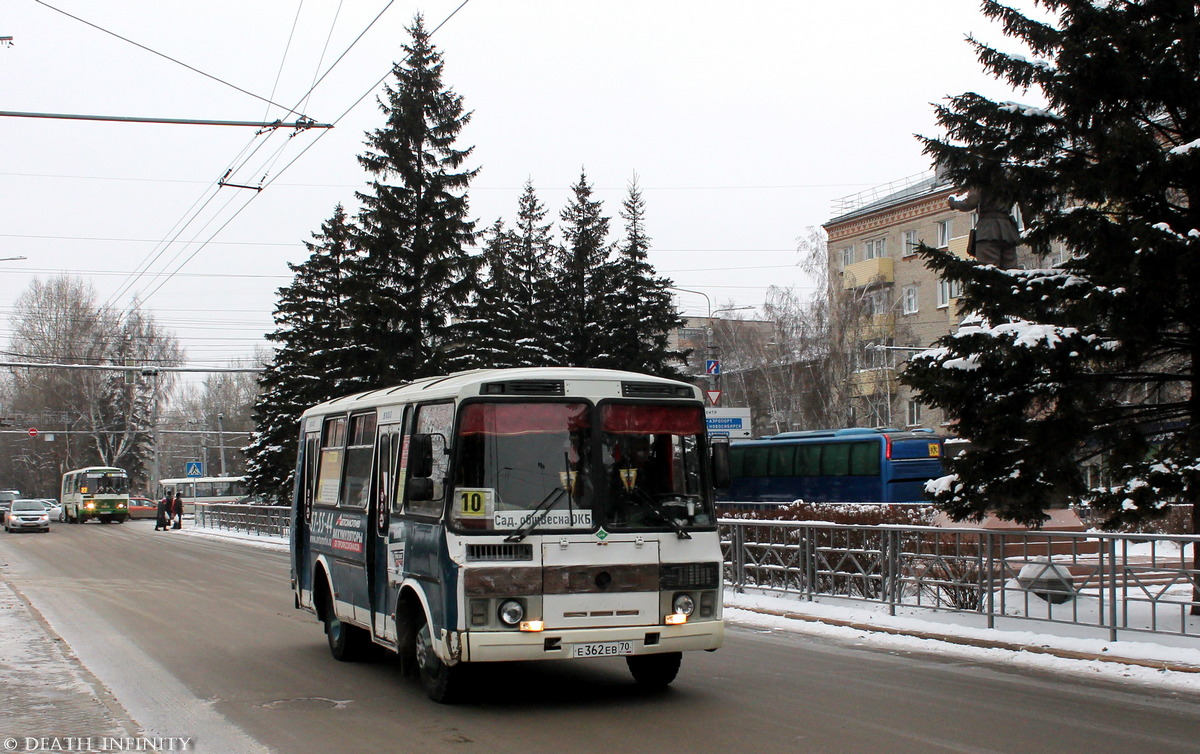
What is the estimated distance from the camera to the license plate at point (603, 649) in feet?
29.0

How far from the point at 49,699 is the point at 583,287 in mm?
34410

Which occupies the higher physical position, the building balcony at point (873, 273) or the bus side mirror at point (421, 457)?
the building balcony at point (873, 273)

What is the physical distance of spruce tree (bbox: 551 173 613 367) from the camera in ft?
139

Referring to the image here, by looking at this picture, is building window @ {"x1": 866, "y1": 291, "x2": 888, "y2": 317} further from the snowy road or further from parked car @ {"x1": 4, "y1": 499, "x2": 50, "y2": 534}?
the snowy road

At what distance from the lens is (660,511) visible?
30.5 feet

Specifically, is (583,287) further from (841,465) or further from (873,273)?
(873,273)

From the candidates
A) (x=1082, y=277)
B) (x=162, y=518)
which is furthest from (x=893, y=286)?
(x=1082, y=277)

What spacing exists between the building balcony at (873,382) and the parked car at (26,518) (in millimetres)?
36645

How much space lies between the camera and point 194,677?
10.8 m

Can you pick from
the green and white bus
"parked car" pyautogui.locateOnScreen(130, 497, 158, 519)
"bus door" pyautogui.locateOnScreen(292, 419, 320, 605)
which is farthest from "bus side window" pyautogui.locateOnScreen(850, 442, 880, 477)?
"parked car" pyautogui.locateOnScreen(130, 497, 158, 519)

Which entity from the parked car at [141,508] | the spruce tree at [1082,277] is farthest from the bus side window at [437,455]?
the parked car at [141,508]

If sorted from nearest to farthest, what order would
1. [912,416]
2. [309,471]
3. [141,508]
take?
[309,471], [912,416], [141,508]

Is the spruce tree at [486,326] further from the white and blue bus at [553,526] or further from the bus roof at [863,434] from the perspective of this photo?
the white and blue bus at [553,526]

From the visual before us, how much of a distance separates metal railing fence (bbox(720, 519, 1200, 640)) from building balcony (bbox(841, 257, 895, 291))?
1649 inches
